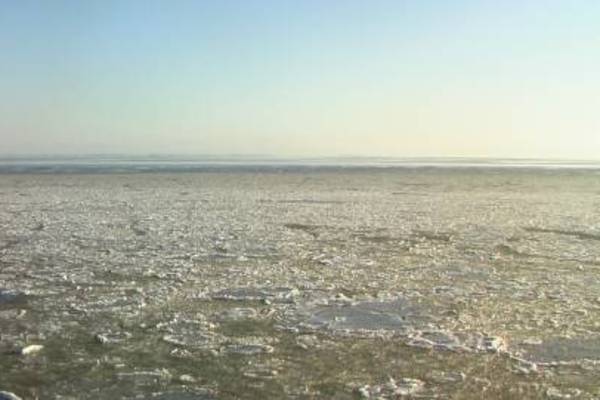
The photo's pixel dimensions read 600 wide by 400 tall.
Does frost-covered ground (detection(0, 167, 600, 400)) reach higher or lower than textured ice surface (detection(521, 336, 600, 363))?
higher

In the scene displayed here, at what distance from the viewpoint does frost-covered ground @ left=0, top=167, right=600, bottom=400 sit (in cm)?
580

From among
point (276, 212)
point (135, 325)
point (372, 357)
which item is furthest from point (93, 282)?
point (276, 212)

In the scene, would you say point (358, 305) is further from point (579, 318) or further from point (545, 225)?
point (545, 225)

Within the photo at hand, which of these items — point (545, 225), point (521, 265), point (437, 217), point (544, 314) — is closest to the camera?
point (544, 314)

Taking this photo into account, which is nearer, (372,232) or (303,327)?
(303,327)

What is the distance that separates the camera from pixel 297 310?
821 centimetres

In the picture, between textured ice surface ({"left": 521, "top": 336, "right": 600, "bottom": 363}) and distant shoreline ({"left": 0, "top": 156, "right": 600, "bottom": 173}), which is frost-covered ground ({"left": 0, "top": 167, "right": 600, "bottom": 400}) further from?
distant shoreline ({"left": 0, "top": 156, "right": 600, "bottom": 173})

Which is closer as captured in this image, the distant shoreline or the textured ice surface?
the textured ice surface

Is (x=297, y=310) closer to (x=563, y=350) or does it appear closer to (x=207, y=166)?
(x=563, y=350)

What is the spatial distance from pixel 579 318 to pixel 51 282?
6.32 m

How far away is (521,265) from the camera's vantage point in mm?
11242

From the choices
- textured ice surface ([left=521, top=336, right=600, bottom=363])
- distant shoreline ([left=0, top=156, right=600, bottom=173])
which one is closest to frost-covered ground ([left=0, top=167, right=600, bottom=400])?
textured ice surface ([left=521, top=336, right=600, bottom=363])

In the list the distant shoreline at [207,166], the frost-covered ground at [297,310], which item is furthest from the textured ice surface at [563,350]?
the distant shoreline at [207,166]

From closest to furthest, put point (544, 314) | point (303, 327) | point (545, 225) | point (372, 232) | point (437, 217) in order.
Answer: point (303, 327) → point (544, 314) → point (372, 232) → point (545, 225) → point (437, 217)
